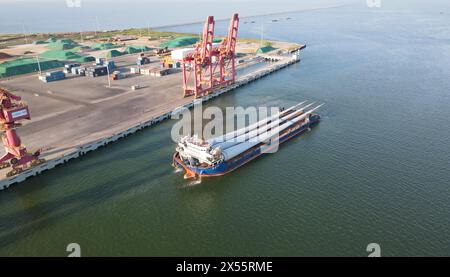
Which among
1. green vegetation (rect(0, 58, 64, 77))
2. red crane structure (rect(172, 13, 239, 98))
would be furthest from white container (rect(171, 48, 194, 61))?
green vegetation (rect(0, 58, 64, 77))

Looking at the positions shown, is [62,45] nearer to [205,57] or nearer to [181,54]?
[181,54]

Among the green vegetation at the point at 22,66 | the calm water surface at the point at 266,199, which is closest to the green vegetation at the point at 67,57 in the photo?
the green vegetation at the point at 22,66
